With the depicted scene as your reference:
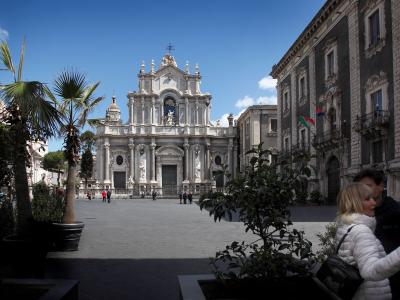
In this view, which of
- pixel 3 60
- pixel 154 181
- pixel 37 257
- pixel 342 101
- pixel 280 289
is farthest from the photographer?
pixel 154 181

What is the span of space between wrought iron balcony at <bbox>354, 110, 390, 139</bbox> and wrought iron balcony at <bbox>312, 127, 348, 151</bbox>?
6.43 ft

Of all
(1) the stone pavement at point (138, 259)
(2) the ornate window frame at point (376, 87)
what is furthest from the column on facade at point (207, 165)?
(1) the stone pavement at point (138, 259)

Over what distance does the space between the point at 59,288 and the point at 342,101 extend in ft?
71.1

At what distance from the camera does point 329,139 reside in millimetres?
24328

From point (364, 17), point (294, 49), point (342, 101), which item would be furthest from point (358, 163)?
point (294, 49)

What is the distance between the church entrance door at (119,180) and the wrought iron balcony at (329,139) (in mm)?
31319

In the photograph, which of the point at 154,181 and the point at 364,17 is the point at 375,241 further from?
the point at 154,181

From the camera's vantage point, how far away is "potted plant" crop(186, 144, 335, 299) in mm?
4262

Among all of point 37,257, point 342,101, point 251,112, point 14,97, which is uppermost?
point 251,112

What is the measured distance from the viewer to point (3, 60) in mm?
7539

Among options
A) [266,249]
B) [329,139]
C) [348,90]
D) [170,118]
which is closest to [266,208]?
[266,249]

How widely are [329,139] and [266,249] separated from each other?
69.2 feet

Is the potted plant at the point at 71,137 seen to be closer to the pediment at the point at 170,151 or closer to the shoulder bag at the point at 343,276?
the shoulder bag at the point at 343,276

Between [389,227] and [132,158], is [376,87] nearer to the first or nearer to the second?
[389,227]
